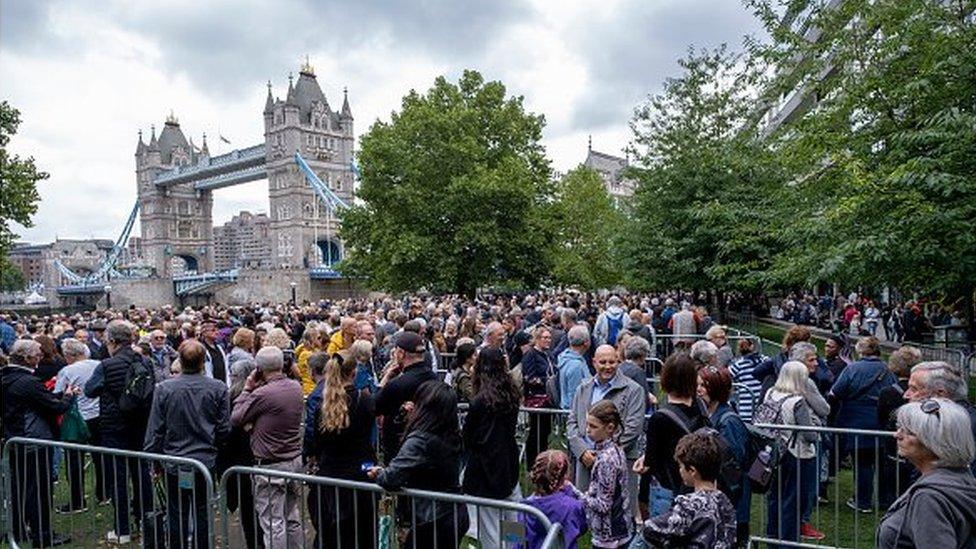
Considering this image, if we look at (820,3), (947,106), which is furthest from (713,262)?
(947,106)

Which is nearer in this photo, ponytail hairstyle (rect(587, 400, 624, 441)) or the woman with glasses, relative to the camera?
ponytail hairstyle (rect(587, 400, 624, 441))

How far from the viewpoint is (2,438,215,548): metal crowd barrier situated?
5.07 meters

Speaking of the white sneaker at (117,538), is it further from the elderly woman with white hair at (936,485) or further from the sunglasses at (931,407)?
the sunglasses at (931,407)

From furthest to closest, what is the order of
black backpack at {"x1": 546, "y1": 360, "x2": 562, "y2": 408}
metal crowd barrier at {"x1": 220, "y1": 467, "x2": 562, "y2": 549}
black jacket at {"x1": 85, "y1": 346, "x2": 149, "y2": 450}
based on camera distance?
black backpack at {"x1": 546, "y1": 360, "x2": 562, "y2": 408}
black jacket at {"x1": 85, "y1": 346, "x2": 149, "y2": 450}
metal crowd barrier at {"x1": 220, "y1": 467, "x2": 562, "y2": 549}

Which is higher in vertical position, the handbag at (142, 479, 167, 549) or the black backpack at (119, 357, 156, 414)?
the black backpack at (119, 357, 156, 414)

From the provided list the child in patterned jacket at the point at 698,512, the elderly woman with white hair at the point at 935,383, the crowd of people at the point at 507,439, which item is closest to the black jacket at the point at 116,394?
the crowd of people at the point at 507,439

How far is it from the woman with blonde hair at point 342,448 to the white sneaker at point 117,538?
93.2 inches

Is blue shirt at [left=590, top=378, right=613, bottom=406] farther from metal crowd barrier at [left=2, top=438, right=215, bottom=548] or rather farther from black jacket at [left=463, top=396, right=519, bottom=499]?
metal crowd barrier at [left=2, top=438, right=215, bottom=548]

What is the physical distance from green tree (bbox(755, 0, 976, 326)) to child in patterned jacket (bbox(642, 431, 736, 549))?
6.38m

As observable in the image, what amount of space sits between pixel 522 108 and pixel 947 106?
80.0 ft

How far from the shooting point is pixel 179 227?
5541 inches

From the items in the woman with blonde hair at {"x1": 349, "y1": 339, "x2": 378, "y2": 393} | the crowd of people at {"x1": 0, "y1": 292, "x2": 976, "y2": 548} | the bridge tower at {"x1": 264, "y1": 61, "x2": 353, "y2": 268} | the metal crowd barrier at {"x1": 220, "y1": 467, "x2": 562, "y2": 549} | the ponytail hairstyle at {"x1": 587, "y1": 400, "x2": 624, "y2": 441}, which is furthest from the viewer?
the bridge tower at {"x1": 264, "y1": 61, "x2": 353, "y2": 268}

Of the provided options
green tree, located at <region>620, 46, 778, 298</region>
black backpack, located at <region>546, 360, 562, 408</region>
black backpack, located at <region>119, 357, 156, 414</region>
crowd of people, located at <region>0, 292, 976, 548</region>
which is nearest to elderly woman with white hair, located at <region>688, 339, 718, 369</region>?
crowd of people, located at <region>0, 292, 976, 548</region>

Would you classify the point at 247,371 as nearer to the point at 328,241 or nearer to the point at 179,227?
the point at 328,241
